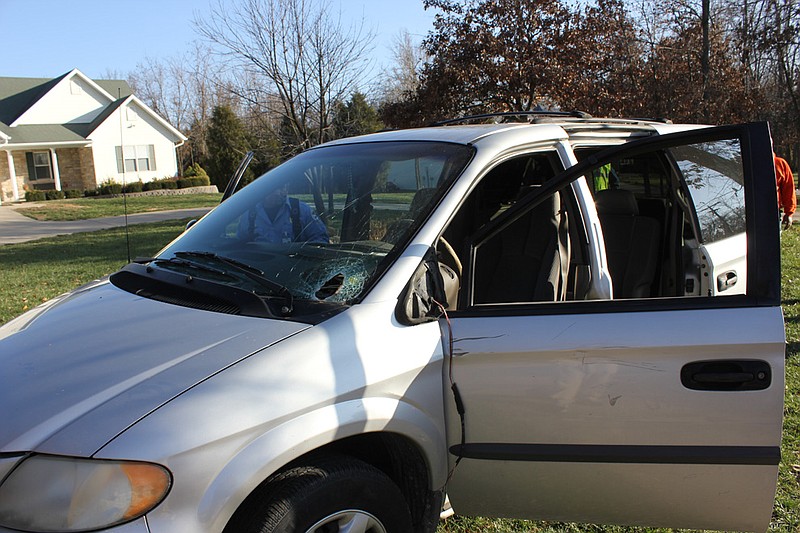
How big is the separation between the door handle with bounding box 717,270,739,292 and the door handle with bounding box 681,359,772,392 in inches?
48.1

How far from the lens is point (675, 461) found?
88.5 inches

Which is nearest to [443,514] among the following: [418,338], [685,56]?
[418,338]

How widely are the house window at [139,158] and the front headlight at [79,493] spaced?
117 ft

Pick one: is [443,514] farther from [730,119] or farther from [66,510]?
[730,119]

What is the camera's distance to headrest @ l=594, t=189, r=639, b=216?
378 cm

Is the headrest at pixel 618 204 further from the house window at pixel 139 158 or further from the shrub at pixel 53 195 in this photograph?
the house window at pixel 139 158

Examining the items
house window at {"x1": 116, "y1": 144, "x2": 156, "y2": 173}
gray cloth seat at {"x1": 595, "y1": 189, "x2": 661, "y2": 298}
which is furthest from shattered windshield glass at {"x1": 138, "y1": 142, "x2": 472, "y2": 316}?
house window at {"x1": 116, "y1": 144, "x2": 156, "y2": 173}

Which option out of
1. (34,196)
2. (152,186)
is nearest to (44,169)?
(34,196)

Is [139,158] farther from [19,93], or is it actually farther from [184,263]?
[184,263]

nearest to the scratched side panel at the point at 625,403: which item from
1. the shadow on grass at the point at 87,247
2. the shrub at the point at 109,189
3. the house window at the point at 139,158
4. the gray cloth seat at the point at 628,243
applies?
the gray cloth seat at the point at 628,243

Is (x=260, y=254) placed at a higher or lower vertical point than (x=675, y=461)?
higher

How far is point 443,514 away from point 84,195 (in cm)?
3306

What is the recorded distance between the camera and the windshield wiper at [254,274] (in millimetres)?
2256

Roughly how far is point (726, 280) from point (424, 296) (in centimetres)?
191
